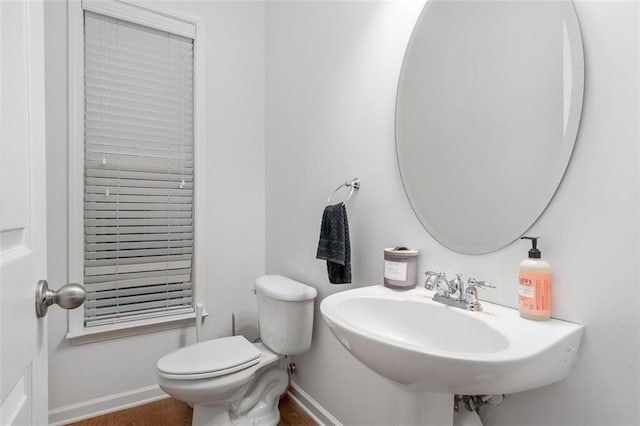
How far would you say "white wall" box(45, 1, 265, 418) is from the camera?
68.9 inches

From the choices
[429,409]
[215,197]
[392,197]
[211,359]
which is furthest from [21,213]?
[215,197]

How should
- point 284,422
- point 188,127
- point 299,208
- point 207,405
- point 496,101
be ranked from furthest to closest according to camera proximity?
point 188,127, point 299,208, point 284,422, point 207,405, point 496,101

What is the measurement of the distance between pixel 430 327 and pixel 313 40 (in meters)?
1.53

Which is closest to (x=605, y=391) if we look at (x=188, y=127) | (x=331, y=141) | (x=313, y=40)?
(x=331, y=141)

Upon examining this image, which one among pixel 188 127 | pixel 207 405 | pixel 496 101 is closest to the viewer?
pixel 496 101

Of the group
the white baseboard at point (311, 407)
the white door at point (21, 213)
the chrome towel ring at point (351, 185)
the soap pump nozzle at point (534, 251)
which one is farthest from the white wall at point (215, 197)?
the soap pump nozzle at point (534, 251)

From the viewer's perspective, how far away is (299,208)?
6.40 ft

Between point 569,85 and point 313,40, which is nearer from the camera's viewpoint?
point 569,85

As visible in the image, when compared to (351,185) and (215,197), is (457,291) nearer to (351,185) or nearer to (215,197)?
(351,185)

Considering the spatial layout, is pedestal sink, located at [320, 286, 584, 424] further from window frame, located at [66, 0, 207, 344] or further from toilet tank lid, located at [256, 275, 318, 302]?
window frame, located at [66, 0, 207, 344]

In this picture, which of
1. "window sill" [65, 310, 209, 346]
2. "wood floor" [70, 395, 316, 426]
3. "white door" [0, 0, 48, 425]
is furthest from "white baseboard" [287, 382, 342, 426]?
"white door" [0, 0, 48, 425]

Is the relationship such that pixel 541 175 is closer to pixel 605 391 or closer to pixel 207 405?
pixel 605 391

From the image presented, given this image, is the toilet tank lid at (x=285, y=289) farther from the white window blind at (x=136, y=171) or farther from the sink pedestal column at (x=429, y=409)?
the sink pedestal column at (x=429, y=409)

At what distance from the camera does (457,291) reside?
1.03 meters
